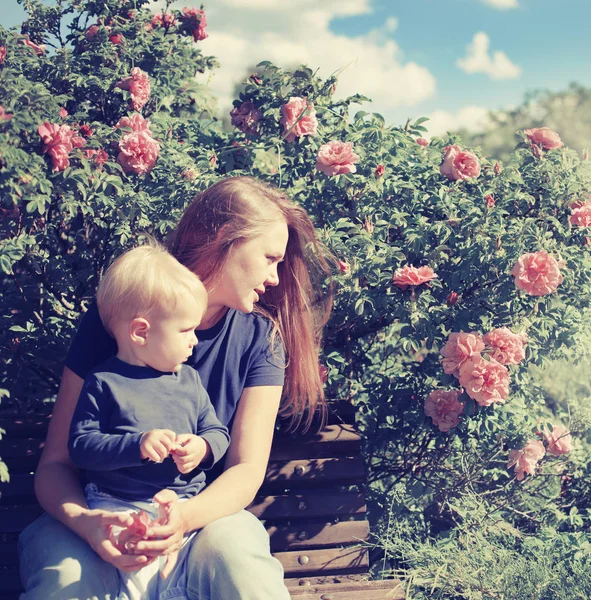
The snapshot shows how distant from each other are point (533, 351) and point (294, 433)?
3.39ft

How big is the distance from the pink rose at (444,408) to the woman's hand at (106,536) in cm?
152

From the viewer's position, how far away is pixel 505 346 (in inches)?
116

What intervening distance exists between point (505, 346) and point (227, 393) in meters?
1.09

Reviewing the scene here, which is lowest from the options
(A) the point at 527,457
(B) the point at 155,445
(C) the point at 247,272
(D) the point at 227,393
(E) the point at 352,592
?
(E) the point at 352,592

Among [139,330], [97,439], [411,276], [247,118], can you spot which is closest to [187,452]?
[97,439]

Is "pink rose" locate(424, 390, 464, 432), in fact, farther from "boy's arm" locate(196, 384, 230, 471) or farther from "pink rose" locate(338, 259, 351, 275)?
"boy's arm" locate(196, 384, 230, 471)

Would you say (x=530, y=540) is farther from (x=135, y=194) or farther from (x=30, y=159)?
(x=30, y=159)

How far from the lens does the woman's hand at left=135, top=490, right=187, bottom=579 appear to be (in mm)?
1965

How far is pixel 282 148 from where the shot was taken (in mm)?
3510

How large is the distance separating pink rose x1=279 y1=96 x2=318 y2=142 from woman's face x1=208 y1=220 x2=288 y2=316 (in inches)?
39.6

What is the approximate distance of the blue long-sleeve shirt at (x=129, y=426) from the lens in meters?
2.05

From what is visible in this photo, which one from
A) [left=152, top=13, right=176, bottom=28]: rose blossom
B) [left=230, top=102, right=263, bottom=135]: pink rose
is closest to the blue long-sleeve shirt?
[left=230, top=102, right=263, bottom=135]: pink rose

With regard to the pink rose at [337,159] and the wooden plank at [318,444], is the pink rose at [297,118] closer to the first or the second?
the pink rose at [337,159]

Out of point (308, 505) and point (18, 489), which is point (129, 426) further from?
point (308, 505)
